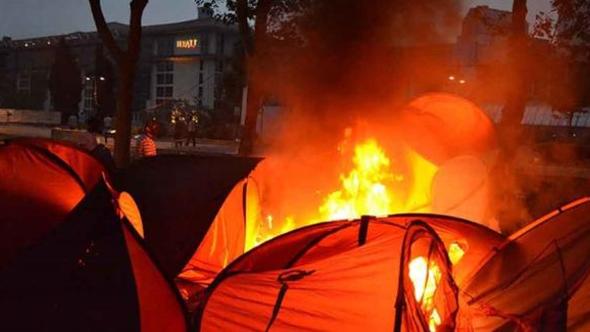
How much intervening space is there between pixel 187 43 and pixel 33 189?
38.8 meters

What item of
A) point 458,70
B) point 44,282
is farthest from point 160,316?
point 458,70

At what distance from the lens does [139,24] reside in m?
12.0

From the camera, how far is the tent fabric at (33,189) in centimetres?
638

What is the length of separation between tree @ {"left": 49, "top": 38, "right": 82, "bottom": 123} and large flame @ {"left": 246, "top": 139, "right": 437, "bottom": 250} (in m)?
43.5

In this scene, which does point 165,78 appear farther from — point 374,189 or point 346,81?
point 374,189

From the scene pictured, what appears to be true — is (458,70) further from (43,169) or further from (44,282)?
(44,282)

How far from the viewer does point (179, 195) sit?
7.25 m

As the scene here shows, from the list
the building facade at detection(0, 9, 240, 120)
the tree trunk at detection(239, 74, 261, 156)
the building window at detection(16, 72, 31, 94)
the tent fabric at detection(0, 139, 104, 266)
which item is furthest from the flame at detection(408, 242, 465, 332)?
the building window at detection(16, 72, 31, 94)

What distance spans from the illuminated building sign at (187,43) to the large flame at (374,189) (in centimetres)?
3586

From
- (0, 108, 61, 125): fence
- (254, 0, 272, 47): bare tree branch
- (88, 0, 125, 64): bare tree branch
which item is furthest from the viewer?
(0, 108, 61, 125): fence

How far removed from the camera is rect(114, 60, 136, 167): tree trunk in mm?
11375

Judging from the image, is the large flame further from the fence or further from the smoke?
the fence

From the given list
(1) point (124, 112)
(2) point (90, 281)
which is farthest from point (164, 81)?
(2) point (90, 281)

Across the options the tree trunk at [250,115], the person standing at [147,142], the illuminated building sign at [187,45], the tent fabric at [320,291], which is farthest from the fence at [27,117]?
the tent fabric at [320,291]
